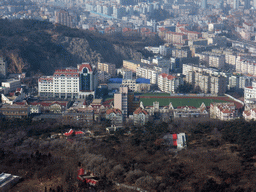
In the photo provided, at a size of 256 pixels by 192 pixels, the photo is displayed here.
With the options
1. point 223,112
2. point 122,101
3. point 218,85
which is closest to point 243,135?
point 223,112

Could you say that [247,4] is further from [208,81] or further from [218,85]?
[218,85]

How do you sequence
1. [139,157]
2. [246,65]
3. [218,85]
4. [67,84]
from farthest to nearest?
1. [246,65]
2. [218,85]
3. [67,84]
4. [139,157]

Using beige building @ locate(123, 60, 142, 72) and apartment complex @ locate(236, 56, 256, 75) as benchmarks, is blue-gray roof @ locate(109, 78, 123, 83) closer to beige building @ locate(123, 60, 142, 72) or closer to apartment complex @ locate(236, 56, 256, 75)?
beige building @ locate(123, 60, 142, 72)

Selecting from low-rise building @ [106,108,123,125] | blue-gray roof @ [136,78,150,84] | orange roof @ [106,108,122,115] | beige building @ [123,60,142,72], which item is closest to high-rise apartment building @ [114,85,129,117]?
orange roof @ [106,108,122,115]

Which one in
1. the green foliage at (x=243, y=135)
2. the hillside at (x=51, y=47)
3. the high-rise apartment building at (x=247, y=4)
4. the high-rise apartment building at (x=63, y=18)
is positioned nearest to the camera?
the green foliage at (x=243, y=135)

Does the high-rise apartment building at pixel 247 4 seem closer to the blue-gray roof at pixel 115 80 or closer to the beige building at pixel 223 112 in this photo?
the blue-gray roof at pixel 115 80

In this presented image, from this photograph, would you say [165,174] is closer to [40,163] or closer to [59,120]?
[40,163]

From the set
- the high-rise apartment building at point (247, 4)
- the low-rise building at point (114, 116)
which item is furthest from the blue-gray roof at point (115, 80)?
the high-rise apartment building at point (247, 4)
